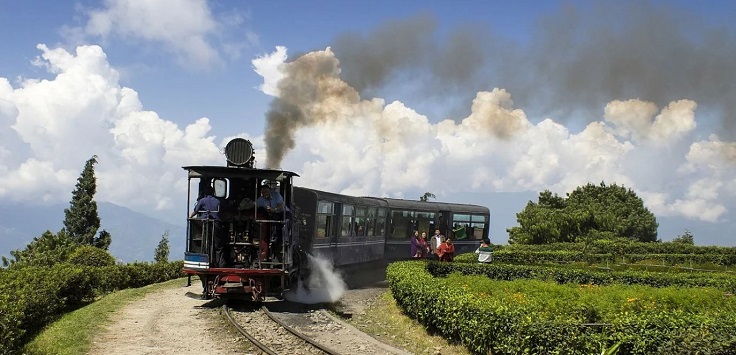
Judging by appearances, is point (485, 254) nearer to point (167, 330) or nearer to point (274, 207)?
point (274, 207)

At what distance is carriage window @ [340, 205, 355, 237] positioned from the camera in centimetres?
2667

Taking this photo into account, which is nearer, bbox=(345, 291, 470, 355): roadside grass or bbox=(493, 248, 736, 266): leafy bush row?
bbox=(345, 291, 470, 355): roadside grass

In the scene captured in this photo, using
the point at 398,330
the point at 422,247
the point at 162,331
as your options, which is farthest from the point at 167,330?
the point at 422,247

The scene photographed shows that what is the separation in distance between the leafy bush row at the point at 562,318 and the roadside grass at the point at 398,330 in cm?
25

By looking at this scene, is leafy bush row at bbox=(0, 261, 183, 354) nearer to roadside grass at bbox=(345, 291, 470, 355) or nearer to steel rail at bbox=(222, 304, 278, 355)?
steel rail at bbox=(222, 304, 278, 355)

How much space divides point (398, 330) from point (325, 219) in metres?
8.58

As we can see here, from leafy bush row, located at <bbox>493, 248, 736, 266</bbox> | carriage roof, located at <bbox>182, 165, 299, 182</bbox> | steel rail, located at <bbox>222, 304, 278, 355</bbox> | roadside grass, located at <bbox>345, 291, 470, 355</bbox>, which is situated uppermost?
carriage roof, located at <bbox>182, 165, 299, 182</bbox>

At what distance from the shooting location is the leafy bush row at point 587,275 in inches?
920

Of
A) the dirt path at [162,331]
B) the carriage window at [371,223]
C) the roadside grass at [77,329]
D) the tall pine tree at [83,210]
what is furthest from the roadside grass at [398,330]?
the tall pine tree at [83,210]

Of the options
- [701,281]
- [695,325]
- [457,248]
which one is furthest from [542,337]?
[457,248]

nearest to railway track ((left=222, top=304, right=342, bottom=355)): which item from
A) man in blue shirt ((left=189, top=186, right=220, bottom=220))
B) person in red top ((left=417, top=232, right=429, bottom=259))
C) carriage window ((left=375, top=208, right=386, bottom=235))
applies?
man in blue shirt ((left=189, top=186, right=220, bottom=220))

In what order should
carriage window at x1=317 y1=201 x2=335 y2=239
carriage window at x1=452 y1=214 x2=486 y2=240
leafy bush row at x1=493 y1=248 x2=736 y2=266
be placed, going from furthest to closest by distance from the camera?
1. leafy bush row at x1=493 y1=248 x2=736 y2=266
2. carriage window at x1=452 y1=214 x2=486 y2=240
3. carriage window at x1=317 y1=201 x2=335 y2=239

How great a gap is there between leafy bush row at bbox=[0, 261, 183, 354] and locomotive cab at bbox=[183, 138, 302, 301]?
3.43m

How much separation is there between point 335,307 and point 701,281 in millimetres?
13123
